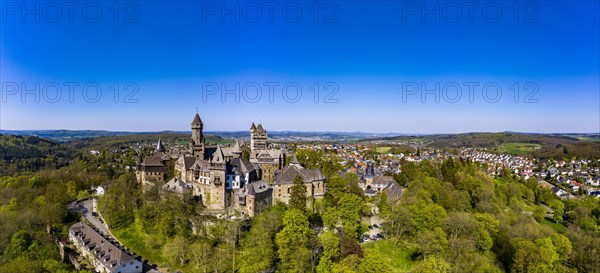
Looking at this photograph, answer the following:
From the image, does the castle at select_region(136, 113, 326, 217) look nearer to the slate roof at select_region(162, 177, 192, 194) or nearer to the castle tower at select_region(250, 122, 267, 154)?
the slate roof at select_region(162, 177, 192, 194)

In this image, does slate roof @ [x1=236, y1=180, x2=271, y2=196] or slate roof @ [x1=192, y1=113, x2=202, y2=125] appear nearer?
slate roof @ [x1=236, y1=180, x2=271, y2=196]

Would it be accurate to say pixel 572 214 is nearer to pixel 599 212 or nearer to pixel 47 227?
pixel 599 212

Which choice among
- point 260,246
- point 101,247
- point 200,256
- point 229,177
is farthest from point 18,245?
point 260,246

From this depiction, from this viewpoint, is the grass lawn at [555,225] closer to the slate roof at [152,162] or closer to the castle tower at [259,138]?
the castle tower at [259,138]

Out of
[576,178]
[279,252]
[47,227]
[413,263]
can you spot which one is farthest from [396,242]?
[576,178]

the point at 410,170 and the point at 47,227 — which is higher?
the point at 410,170

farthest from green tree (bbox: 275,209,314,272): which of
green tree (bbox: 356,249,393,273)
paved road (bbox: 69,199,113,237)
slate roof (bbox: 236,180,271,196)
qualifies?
paved road (bbox: 69,199,113,237)
